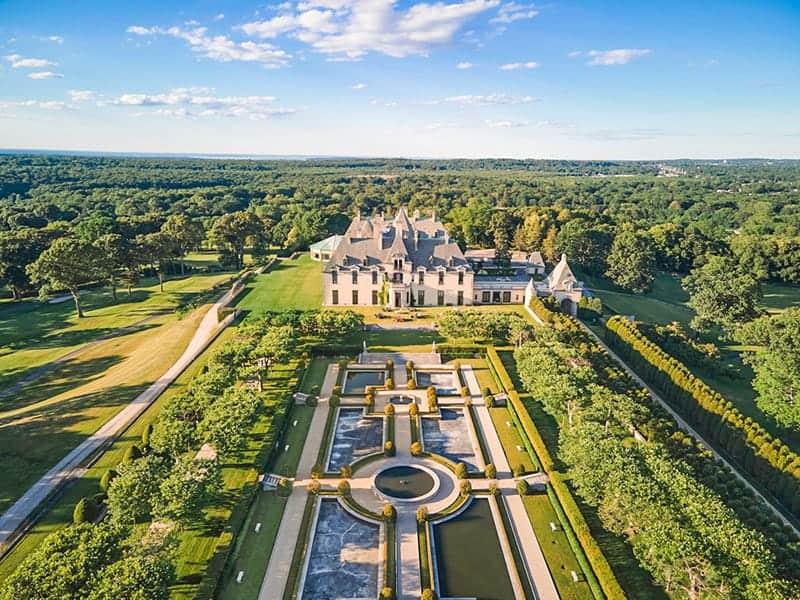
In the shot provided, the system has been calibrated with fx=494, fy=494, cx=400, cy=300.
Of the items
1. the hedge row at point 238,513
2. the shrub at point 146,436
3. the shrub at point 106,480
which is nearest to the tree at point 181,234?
the shrub at point 146,436

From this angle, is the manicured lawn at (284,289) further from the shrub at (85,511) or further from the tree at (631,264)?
the tree at (631,264)

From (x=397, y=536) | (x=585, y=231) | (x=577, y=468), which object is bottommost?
(x=397, y=536)

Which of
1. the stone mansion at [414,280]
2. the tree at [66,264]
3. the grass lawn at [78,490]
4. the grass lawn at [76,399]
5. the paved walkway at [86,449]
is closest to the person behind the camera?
the grass lawn at [78,490]

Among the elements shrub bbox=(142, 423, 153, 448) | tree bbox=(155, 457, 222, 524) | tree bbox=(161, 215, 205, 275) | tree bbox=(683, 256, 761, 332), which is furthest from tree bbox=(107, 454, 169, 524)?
tree bbox=(161, 215, 205, 275)

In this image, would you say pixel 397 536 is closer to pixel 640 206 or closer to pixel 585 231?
pixel 585 231

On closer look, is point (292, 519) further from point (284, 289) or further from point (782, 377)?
point (284, 289)

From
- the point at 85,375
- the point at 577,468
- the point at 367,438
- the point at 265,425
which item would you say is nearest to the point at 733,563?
the point at 577,468
